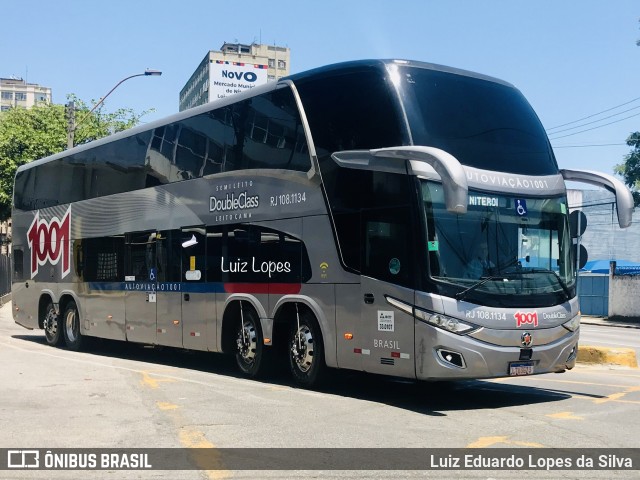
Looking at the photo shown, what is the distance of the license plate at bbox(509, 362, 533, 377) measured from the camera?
999 cm

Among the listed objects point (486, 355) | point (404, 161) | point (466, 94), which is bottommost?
point (486, 355)

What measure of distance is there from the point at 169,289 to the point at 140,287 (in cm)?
128

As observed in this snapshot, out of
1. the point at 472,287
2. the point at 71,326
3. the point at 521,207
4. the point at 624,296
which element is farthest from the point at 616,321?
the point at 472,287

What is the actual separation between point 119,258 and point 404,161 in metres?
8.85

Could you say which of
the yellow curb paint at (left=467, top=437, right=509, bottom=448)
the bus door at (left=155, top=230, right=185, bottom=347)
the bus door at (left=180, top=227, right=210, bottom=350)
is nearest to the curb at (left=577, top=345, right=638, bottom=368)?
the bus door at (left=180, top=227, right=210, bottom=350)

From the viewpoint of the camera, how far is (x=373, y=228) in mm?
10586

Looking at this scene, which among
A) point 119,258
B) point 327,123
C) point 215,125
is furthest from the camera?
point 119,258

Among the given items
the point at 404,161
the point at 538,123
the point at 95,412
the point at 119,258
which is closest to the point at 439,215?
the point at 404,161

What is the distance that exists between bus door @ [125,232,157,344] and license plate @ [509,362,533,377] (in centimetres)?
789

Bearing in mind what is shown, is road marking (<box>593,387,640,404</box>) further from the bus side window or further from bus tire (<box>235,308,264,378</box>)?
the bus side window

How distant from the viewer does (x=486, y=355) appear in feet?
32.3

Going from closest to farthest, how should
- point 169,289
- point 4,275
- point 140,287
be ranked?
point 169,289 < point 140,287 < point 4,275

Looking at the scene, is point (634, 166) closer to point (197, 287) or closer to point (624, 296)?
point (624, 296)

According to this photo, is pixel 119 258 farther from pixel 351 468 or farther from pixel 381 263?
pixel 351 468
